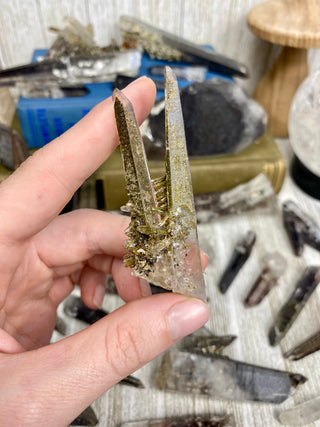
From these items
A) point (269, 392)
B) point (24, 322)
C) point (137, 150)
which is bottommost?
point (269, 392)

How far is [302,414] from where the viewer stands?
668 mm

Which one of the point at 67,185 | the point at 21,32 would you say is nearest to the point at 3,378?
the point at 67,185

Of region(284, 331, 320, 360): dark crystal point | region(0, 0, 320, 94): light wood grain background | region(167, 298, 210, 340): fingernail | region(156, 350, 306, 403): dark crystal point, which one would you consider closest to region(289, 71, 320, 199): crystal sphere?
region(0, 0, 320, 94): light wood grain background

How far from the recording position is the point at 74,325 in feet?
2.71

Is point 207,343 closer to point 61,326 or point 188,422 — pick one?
point 188,422

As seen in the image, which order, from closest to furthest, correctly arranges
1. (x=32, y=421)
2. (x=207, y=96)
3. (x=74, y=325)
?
1. (x=32, y=421)
2. (x=74, y=325)
3. (x=207, y=96)

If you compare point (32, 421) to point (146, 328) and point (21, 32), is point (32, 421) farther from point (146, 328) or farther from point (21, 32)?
point (21, 32)

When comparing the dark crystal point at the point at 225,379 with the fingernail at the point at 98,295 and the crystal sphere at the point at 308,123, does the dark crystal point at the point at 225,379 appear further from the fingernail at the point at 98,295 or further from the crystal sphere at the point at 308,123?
the crystal sphere at the point at 308,123

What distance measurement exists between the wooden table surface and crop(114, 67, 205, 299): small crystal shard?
1.08 feet

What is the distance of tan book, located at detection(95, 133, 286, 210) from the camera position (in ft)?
3.44

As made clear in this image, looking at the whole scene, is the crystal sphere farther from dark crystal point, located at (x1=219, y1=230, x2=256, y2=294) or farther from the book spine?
dark crystal point, located at (x1=219, y1=230, x2=256, y2=294)

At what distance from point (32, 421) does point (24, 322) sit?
27 centimetres

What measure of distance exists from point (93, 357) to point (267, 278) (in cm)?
60

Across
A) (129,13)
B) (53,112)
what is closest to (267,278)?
(53,112)
